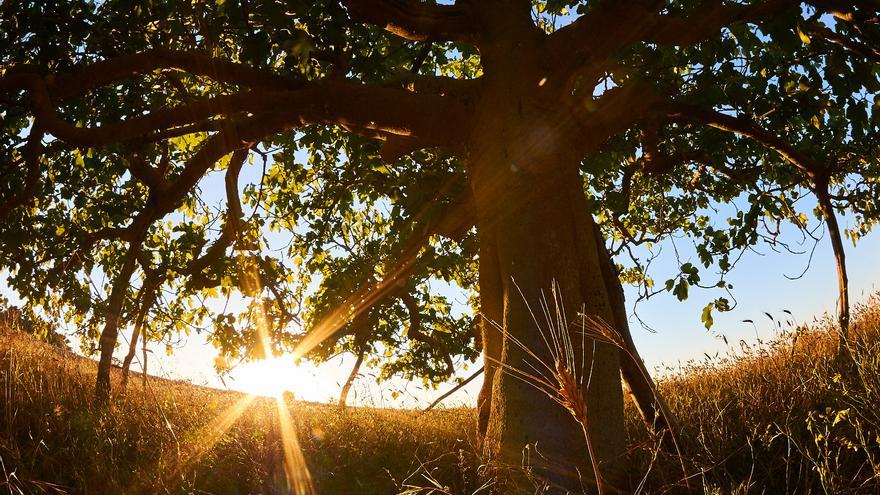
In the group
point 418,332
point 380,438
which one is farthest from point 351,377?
point 380,438

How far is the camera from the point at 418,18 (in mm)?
4477

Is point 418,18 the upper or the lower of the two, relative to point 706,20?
upper

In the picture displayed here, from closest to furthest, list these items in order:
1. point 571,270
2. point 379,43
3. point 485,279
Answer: point 571,270
point 485,279
point 379,43

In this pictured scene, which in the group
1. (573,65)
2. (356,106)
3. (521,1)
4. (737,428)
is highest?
(521,1)

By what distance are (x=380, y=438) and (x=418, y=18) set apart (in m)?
3.94

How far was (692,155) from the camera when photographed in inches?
259

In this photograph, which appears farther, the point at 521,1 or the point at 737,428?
the point at 521,1

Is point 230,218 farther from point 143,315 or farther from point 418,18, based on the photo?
point 418,18

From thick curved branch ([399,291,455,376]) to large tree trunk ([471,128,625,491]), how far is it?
5333 mm

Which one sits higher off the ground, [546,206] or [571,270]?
[546,206]

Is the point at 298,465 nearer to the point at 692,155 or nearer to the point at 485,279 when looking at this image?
the point at 485,279

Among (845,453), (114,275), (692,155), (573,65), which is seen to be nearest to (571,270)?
(573,65)

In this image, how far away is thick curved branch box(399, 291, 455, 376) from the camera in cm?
979

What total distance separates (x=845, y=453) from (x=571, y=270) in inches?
78.2
